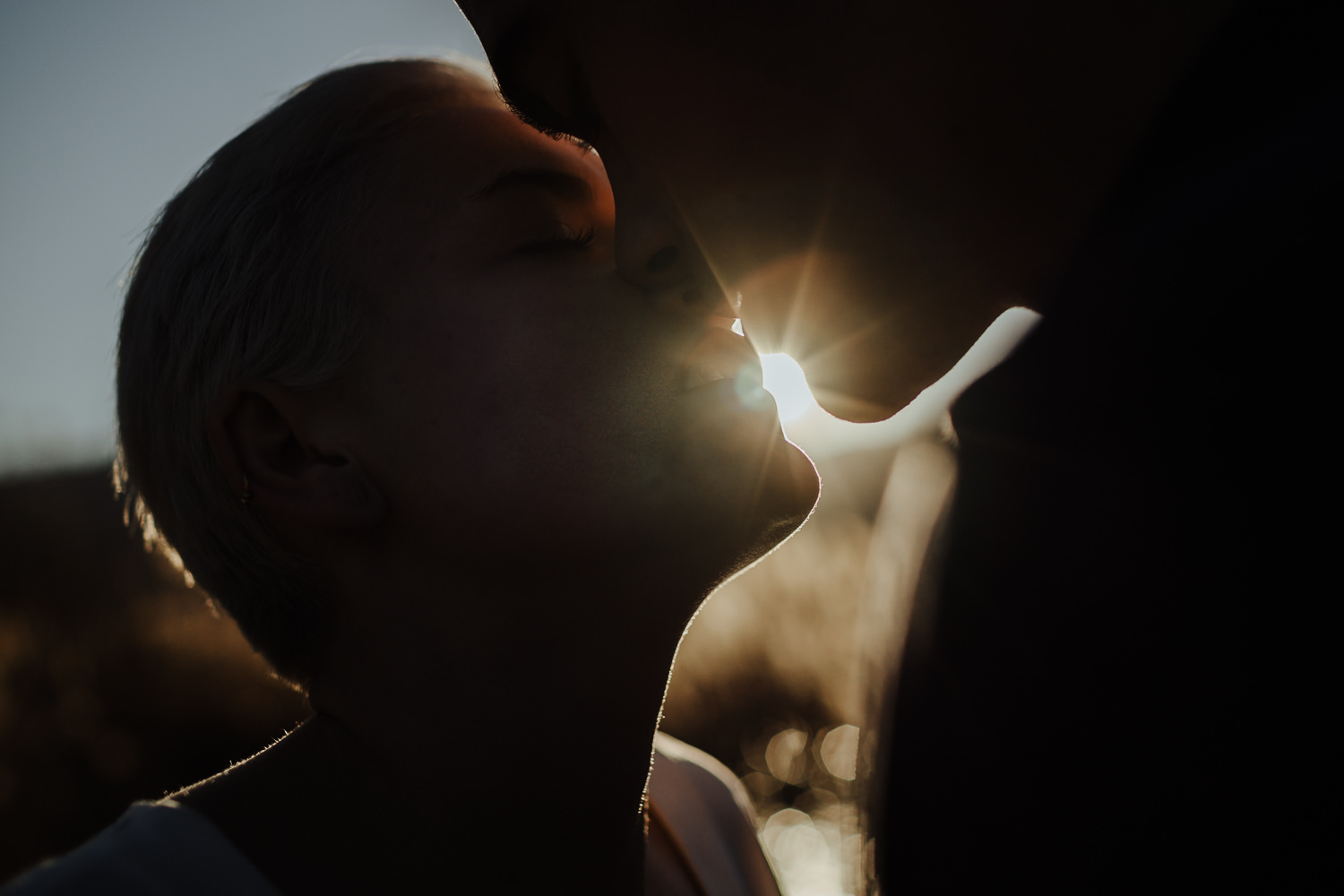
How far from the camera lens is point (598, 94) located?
1241 millimetres

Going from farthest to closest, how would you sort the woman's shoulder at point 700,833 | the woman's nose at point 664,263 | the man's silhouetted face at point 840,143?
the woman's shoulder at point 700,833 → the woman's nose at point 664,263 → the man's silhouetted face at point 840,143

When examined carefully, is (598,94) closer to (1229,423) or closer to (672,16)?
(672,16)

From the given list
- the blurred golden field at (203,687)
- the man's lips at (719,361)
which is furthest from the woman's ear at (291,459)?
the blurred golden field at (203,687)

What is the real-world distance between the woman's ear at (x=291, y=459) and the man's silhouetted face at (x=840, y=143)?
0.66 m

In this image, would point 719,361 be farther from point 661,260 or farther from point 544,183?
point 544,183

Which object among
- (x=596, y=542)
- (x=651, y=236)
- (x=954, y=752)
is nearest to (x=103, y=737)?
(x=596, y=542)

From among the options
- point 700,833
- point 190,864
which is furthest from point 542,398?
point 700,833

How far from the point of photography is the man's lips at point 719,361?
136cm

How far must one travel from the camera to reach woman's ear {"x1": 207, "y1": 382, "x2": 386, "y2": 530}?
1383 millimetres

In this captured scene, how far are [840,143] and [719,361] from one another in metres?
0.43

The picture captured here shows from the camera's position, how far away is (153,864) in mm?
1159

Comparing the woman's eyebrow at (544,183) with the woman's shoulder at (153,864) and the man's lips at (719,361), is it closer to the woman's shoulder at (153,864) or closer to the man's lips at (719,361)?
the man's lips at (719,361)

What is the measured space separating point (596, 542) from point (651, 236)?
0.55m

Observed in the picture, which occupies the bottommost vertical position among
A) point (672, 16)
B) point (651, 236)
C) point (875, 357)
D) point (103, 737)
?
point (103, 737)
